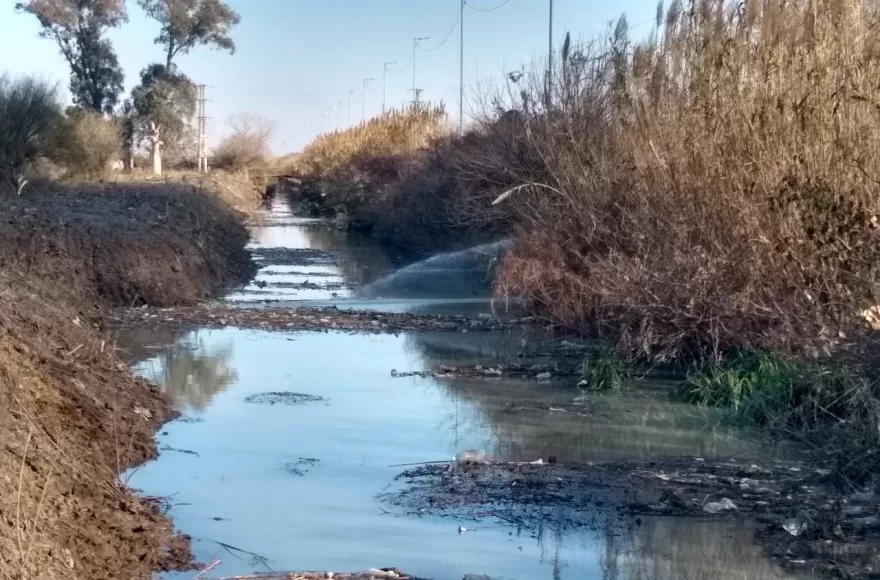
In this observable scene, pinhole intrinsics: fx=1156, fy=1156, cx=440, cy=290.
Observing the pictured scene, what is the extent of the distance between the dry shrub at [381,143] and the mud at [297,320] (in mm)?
28889

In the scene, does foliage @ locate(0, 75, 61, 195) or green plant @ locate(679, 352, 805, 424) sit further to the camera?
foliage @ locate(0, 75, 61, 195)

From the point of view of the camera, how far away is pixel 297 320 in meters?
20.1

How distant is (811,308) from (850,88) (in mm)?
2485

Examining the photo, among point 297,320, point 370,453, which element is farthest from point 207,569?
point 297,320

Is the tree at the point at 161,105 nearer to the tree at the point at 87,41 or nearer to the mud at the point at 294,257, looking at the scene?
the tree at the point at 87,41

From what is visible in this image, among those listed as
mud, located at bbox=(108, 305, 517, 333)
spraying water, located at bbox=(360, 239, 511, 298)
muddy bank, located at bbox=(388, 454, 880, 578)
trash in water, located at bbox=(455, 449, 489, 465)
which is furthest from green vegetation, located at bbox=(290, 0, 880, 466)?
spraying water, located at bbox=(360, 239, 511, 298)

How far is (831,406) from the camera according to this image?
35.5ft

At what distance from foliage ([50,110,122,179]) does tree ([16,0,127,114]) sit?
9690mm

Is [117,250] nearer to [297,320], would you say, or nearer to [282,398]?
[297,320]

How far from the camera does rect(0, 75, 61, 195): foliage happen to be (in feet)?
123

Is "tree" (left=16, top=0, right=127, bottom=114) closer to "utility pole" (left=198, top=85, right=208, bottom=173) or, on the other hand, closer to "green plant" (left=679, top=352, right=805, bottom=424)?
"utility pole" (left=198, top=85, right=208, bottom=173)

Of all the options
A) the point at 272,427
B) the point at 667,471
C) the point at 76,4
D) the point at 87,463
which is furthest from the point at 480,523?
the point at 76,4

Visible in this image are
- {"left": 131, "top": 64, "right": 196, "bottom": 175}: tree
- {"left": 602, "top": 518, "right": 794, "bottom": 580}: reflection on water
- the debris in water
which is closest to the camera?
{"left": 602, "top": 518, "right": 794, "bottom": 580}: reflection on water

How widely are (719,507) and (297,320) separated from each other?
12245 mm
